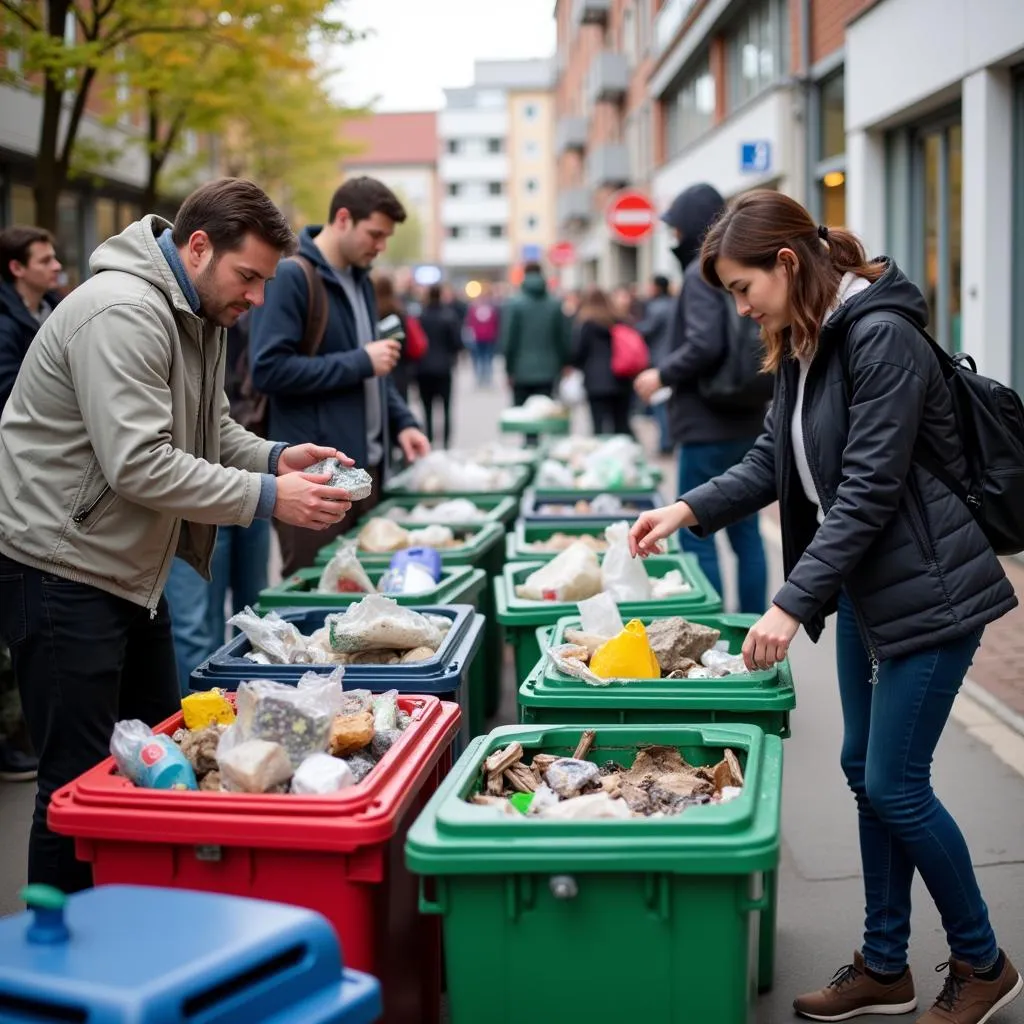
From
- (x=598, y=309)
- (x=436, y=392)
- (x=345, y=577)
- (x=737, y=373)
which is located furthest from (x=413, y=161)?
(x=345, y=577)

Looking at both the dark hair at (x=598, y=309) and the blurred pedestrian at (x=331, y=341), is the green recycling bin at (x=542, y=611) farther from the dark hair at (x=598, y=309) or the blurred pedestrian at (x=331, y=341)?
the dark hair at (x=598, y=309)

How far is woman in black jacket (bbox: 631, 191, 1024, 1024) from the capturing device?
304cm

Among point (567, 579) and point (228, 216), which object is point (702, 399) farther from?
point (228, 216)

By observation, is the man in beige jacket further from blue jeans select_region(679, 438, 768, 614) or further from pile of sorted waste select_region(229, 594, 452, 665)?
blue jeans select_region(679, 438, 768, 614)

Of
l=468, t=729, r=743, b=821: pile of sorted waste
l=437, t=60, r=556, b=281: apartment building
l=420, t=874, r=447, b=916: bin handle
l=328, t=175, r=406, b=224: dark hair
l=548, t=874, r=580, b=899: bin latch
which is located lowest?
l=420, t=874, r=447, b=916: bin handle

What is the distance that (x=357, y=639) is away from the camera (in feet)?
12.8

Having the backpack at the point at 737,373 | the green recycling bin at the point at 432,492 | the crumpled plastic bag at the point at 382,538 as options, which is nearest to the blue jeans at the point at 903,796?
the crumpled plastic bag at the point at 382,538

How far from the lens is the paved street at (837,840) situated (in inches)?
153

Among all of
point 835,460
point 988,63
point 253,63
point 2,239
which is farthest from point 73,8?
point 835,460

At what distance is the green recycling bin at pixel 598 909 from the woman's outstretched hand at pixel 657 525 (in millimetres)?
1202

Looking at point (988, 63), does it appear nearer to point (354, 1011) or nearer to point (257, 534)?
point (257, 534)

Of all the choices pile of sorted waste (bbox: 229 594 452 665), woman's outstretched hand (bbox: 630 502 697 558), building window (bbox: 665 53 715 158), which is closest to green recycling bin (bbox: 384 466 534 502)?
pile of sorted waste (bbox: 229 594 452 665)

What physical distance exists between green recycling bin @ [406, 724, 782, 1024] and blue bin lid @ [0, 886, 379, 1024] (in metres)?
0.41

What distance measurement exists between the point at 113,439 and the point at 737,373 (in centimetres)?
395
